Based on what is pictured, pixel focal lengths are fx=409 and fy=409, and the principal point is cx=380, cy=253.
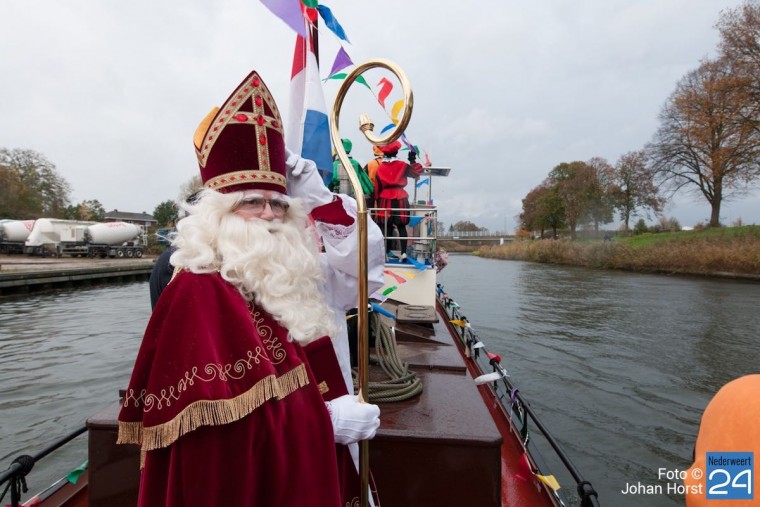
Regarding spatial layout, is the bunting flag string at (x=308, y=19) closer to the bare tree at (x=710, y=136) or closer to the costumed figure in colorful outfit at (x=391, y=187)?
the costumed figure in colorful outfit at (x=391, y=187)

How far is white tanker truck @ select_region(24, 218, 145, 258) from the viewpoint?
3222cm

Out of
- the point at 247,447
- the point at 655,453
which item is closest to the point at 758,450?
the point at 247,447

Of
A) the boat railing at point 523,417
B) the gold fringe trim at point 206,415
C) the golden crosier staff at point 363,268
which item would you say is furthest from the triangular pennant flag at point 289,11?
the boat railing at point 523,417

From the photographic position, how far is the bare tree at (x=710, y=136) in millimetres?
23234

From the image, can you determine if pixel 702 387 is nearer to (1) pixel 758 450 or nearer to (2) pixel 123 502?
(1) pixel 758 450

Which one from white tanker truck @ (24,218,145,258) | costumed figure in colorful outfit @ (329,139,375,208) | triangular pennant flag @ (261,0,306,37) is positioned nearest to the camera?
triangular pennant flag @ (261,0,306,37)

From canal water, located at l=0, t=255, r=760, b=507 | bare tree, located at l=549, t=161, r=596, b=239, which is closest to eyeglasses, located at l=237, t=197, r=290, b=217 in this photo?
canal water, located at l=0, t=255, r=760, b=507

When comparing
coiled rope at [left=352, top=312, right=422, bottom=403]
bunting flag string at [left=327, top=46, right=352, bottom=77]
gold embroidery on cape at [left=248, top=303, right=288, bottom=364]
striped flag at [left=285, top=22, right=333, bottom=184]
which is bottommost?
coiled rope at [left=352, top=312, right=422, bottom=403]

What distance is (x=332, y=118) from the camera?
1620 millimetres

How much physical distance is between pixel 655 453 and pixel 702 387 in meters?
A: 3.06

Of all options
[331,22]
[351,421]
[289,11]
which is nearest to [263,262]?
[351,421]

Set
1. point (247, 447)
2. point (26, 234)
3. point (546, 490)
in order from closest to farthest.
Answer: point (247, 447) → point (546, 490) → point (26, 234)

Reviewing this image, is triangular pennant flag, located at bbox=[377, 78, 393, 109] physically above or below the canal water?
above

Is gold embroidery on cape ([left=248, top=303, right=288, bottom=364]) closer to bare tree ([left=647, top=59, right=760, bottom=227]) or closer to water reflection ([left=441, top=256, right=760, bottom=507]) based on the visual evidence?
water reflection ([left=441, top=256, right=760, bottom=507])
